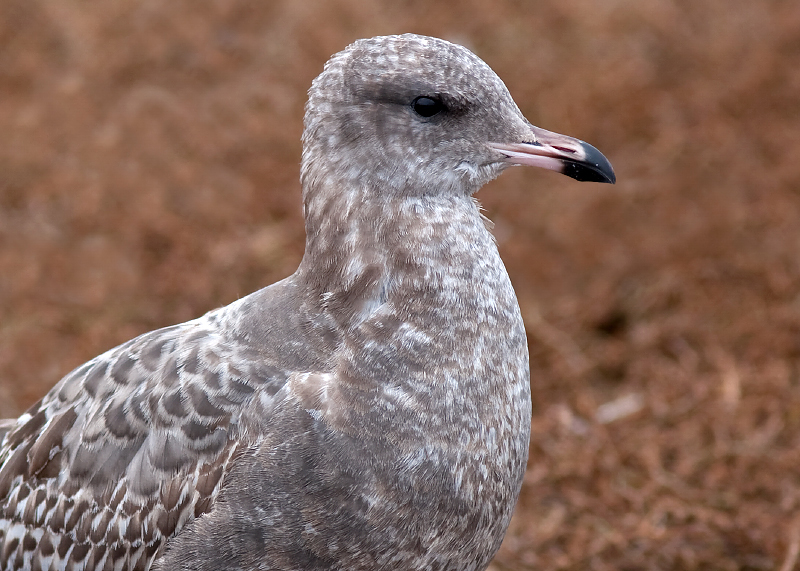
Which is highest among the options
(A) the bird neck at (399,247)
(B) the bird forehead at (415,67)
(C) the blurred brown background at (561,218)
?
(B) the bird forehead at (415,67)

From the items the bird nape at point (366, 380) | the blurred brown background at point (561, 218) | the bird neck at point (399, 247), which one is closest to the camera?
the bird nape at point (366, 380)

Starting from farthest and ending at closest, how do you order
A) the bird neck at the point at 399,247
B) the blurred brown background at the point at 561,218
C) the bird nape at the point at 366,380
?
1. the blurred brown background at the point at 561,218
2. the bird neck at the point at 399,247
3. the bird nape at the point at 366,380

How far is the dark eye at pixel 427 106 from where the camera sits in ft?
9.31

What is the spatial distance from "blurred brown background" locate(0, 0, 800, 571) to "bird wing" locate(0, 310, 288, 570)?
2.31 metres

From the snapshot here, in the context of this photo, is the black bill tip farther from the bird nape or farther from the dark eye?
the dark eye

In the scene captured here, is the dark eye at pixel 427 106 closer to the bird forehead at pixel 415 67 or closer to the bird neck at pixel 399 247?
the bird forehead at pixel 415 67

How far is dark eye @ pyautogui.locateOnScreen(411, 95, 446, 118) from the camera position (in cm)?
284

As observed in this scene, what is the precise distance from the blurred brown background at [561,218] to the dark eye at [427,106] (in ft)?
8.90

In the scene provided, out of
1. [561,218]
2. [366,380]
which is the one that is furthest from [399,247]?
[561,218]

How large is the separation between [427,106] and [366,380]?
2.64 feet

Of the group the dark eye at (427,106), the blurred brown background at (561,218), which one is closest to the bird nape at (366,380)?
the dark eye at (427,106)

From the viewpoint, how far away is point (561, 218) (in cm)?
717

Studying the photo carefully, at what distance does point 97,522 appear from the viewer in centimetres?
305

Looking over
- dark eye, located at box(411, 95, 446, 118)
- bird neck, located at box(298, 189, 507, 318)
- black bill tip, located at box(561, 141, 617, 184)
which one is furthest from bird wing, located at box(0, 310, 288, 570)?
black bill tip, located at box(561, 141, 617, 184)
